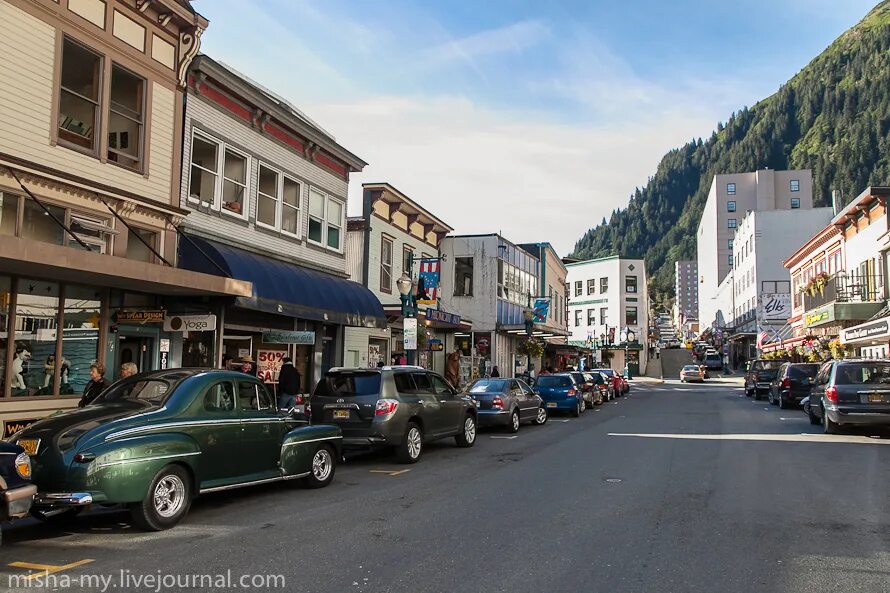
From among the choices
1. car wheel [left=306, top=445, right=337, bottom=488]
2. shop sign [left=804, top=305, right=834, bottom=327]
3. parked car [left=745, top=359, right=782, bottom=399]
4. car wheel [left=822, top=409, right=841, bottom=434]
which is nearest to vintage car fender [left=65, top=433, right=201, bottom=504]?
car wheel [left=306, top=445, right=337, bottom=488]

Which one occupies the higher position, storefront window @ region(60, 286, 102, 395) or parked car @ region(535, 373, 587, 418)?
storefront window @ region(60, 286, 102, 395)

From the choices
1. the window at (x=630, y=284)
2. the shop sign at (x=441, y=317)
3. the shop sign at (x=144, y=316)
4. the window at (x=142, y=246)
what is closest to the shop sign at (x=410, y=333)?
the shop sign at (x=144, y=316)

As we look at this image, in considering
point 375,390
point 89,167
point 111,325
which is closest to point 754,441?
point 375,390

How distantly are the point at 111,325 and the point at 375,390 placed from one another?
5.65 m

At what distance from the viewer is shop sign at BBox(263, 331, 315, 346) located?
1748cm

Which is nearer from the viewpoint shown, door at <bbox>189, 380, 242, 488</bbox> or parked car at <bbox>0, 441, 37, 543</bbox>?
parked car at <bbox>0, 441, 37, 543</bbox>

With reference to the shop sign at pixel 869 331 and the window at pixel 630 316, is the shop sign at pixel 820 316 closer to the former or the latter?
the shop sign at pixel 869 331

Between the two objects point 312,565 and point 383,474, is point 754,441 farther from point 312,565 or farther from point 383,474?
point 312,565

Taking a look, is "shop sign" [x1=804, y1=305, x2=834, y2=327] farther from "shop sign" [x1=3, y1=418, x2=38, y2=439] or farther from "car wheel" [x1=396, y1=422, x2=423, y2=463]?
"shop sign" [x1=3, y1=418, x2=38, y2=439]

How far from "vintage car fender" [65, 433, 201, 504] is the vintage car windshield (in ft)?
2.34

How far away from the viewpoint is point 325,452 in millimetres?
10453

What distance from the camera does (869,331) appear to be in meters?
27.1

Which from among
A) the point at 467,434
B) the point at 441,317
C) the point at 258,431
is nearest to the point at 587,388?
the point at 441,317

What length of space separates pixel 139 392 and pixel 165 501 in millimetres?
1441
